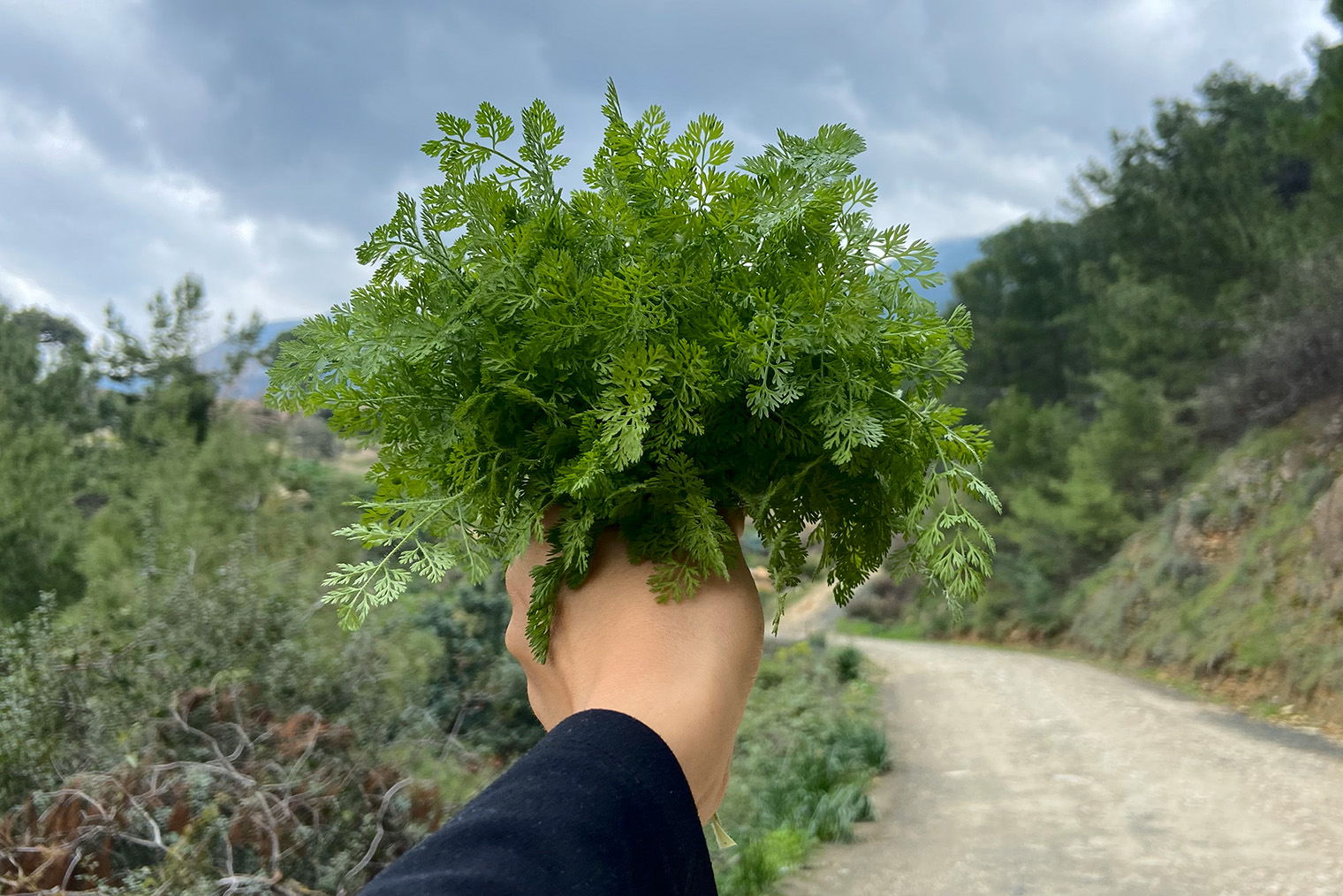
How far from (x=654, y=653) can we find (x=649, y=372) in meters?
0.44

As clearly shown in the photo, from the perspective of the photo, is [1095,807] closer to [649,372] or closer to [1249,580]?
[649,372]

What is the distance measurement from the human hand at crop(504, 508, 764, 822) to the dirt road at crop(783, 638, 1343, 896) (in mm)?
5234

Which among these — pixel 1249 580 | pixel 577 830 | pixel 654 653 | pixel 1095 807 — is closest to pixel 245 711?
pixel 654 653

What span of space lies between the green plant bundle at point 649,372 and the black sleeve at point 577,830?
371mm

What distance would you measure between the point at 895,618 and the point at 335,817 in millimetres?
25775

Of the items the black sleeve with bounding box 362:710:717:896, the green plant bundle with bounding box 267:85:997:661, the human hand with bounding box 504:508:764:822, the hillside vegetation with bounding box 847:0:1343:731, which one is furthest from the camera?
the hillside vegetation with bounding box 847:0:1343:731

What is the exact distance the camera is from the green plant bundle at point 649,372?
143cm

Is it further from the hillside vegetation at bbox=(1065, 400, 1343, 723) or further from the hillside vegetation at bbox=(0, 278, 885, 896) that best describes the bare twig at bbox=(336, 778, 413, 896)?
the hillside vegetation at bbox=(1065, 400, 1343, 723)

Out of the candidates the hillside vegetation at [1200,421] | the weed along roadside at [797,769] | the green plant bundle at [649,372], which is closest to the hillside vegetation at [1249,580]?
the hillside vegetation at [1200,421]

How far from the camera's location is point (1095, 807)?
7.45 m

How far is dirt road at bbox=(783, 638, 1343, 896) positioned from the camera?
603 cm

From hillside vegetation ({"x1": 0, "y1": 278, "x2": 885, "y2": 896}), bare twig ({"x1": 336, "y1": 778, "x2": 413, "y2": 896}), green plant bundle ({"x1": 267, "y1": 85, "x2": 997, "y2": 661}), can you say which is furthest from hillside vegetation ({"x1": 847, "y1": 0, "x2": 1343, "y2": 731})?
green plant bundle ({"x1": 267, "y1": 85, "x2": 997, "y2": 661})

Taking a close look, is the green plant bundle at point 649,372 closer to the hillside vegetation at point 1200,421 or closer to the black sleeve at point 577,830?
the black sleeve at point 577,830

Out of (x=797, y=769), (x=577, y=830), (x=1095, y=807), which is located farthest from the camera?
(x=797, y=769)
